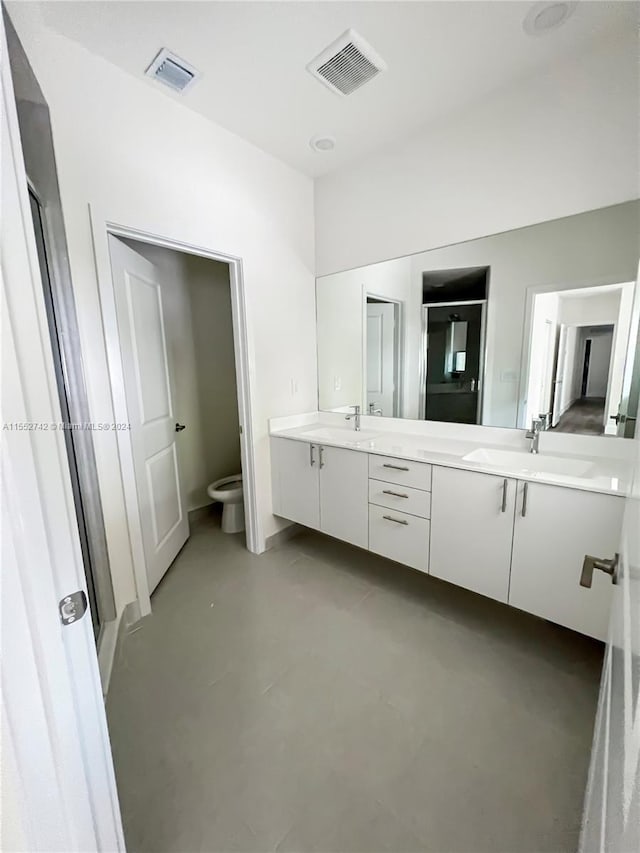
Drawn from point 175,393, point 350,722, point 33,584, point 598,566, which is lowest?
point 350,722

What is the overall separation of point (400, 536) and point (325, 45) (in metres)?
2.39

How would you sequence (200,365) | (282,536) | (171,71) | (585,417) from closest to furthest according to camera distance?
(171,71) < (585,417) < (282,536) < (200,365)

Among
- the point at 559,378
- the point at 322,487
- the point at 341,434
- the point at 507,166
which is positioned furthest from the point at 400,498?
the point at 507,166

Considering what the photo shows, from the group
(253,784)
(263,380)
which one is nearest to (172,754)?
(253,784)

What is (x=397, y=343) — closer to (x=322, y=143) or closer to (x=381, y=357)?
(x=381, y=357)

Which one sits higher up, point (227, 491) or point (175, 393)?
point (175, 393)

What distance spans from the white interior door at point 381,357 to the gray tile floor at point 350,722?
1287mm

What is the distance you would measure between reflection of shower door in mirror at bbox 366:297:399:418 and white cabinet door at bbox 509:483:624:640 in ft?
3.88

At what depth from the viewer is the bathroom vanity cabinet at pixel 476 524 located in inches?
55.8

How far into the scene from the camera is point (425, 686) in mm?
1520

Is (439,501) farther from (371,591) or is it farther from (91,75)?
(91,75)

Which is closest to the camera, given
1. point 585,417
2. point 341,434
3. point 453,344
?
point 585,417

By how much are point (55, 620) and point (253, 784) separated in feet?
3.50

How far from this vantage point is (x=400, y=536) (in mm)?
1997
